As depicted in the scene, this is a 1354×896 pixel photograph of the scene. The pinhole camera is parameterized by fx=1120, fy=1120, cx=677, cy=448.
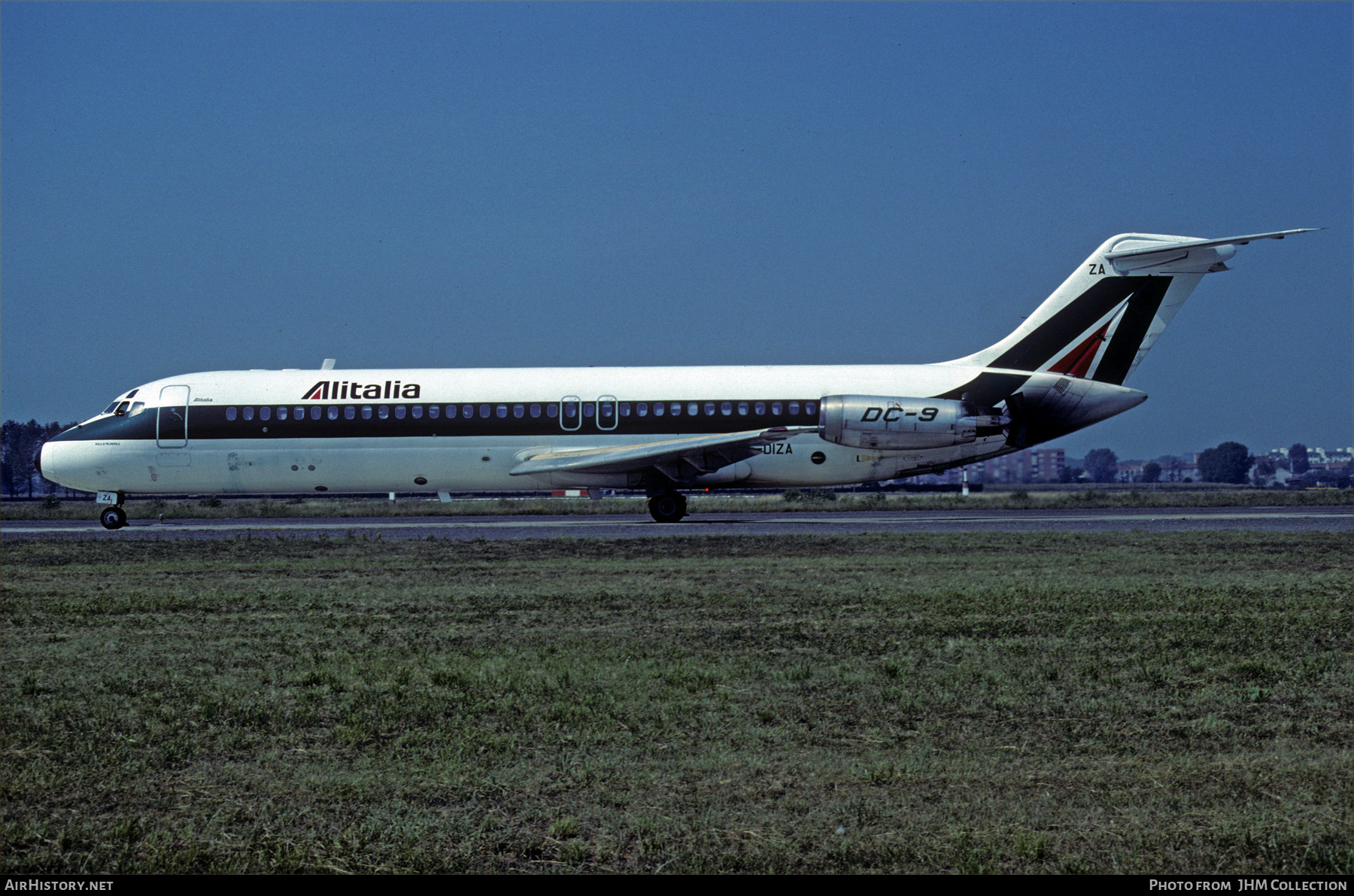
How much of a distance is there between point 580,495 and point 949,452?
1029 cm

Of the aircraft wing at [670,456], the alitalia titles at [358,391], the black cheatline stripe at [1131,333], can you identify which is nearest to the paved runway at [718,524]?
the aircraft wing at [670,456]

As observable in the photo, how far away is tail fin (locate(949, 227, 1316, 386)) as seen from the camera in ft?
96.4

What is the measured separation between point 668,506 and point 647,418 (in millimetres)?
2488

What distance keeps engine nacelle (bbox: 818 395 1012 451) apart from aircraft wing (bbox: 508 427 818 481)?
0.83 metres

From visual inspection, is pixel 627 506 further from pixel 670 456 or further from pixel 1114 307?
pixel 1114 307

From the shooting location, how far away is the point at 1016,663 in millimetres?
9750

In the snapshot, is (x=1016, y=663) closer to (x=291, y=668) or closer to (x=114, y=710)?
(x=291, y=668)

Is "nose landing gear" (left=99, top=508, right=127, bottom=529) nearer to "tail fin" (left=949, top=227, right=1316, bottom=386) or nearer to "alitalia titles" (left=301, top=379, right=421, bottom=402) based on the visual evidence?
"alitalia titles" (left=301, top=379, right=421, bottom=402)

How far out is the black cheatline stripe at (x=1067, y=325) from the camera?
97.5ft

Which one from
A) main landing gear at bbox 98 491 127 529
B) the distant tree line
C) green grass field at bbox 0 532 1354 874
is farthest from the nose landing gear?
the distant tree line

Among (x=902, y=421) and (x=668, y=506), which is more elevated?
(x=902, y=421)

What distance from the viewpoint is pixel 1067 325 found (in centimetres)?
3011

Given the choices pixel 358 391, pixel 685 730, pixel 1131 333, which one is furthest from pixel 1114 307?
pixel 685 730
